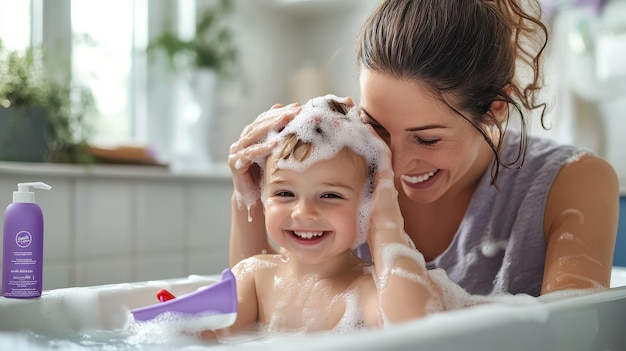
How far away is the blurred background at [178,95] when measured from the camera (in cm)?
232

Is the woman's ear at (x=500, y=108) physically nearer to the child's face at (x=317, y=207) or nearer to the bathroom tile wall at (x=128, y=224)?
the child's face at (x=317, y=207)

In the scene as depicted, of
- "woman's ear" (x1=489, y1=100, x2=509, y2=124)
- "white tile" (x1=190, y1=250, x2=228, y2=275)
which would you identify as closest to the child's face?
"woman's ear" (x1=489, y1=100, x2=509, y2=124)

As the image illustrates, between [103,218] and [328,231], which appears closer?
[328,231]

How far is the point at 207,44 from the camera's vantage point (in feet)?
9.97

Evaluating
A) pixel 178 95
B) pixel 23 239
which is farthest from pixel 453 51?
pixel 178 95

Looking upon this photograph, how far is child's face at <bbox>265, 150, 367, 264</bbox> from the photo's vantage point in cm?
137

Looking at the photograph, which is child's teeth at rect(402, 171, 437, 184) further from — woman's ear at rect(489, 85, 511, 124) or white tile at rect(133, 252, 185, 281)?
white tile at rect(133, 252, 185, 281)

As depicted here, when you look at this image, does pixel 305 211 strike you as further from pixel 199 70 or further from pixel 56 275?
pixel 199 70

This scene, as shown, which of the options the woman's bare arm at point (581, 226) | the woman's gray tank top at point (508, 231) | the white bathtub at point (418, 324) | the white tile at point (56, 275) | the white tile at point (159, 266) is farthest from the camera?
the white tile at point (159, 266)

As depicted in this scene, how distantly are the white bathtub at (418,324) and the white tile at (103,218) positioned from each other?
2.25 ft

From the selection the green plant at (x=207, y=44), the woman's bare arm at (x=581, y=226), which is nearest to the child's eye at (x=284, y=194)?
the woman's bare arm at (x=581, y=226)

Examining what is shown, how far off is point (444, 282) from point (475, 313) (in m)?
0.38

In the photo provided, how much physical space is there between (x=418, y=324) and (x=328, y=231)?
0.45m

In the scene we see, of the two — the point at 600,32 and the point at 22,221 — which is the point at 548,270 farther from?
the point at 600,32
